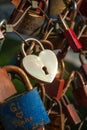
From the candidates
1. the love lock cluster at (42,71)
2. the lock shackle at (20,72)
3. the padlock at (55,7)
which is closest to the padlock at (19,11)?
the love lock cluster at (42,71)

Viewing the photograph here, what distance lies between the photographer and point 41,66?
792 mm

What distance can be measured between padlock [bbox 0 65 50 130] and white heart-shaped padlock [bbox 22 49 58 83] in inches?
3.3

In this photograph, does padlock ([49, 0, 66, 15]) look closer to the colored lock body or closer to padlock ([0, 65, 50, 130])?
the colored lock body

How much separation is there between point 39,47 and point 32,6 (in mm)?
192

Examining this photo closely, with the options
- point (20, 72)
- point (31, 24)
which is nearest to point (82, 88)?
point (31, 24)

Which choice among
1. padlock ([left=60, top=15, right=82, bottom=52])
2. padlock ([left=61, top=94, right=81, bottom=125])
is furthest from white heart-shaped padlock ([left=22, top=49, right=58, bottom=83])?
padlock ([left=61, top=94, right=81, bottom=125])

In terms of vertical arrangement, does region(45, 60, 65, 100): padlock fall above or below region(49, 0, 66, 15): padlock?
below

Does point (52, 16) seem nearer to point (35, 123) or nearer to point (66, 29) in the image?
point (66, 29)

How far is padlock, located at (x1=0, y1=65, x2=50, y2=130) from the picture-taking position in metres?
0.66

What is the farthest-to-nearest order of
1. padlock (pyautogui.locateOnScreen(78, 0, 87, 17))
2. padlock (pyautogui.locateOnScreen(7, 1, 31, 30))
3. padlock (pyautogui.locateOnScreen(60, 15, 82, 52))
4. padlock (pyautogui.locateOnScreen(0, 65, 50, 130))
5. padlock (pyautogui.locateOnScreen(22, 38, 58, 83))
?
padlock (pyautogui.locateOnScreen(78, 0, 87, 17))
padlock (pyautogui.locateOnScreen(7, 1, 31, 30))
padlock (pyautogui.locateOnScreen(60, 15, 82, 52))
padlock (pyautogui.locateOnScreen(22, 38, 58, 83))
padlock (pyautogui.locateOnScreen(0, 65, 50, 130))

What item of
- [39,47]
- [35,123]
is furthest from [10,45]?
[35,123]

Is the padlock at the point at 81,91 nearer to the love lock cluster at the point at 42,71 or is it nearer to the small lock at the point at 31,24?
the love lock cluster at the point at 42,71

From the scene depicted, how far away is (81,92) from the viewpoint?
1.09 m

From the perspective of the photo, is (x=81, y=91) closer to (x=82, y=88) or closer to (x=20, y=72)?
(x=82, y=88)
